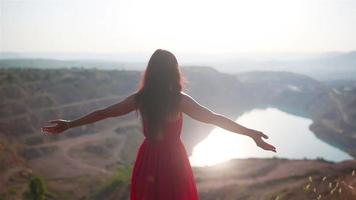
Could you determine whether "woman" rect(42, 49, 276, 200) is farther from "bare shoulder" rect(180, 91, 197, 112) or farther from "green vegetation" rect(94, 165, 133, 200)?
"green vegetation" rect(94, 165, 133, 200)

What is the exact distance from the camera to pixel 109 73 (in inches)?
3915

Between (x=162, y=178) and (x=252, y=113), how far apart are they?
11375cm

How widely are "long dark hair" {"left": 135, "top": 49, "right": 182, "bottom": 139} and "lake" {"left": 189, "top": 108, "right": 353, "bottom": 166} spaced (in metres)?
58.2

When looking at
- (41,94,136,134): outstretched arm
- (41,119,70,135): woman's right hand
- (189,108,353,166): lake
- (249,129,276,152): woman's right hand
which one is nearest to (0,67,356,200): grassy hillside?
(41,94,136,134): outstretched arm

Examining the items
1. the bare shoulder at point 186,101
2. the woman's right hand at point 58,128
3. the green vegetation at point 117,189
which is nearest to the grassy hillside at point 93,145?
the green vegetation at point 117,189

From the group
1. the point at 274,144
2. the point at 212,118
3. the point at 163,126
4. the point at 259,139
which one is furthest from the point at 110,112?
the point at 274,144

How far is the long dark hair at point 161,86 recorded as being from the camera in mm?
3346

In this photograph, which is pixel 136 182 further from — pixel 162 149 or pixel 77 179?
pixel 77 179

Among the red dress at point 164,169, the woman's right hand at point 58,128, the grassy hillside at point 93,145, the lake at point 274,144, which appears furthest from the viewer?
the lake at point 274,144

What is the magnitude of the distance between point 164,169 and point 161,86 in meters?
0.65

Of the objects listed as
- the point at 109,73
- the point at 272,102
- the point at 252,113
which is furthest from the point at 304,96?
the point at 109,73

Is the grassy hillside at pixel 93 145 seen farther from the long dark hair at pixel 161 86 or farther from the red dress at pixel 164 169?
the red dress at pixel 164 169

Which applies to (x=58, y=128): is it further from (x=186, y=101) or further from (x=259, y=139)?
(x=259, y=139)

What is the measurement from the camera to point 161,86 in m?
3.36
